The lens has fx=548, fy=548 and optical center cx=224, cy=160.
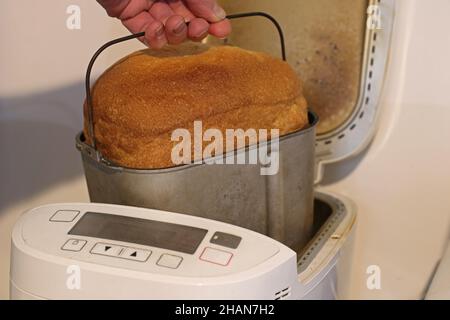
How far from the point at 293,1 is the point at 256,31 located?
0.25 feet

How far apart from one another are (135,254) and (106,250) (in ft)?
0.10

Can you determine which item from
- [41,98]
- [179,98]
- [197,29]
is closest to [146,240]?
[179,98]

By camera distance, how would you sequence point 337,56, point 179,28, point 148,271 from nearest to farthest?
point 148,271
point 179,28
point 337,56

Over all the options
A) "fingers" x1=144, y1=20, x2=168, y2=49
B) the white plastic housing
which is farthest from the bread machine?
"fingers" x1=144, y1=20, x2=168, y2=49

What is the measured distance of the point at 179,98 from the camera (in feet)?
1.93

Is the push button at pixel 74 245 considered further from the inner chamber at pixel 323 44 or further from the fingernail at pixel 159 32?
the inner chamber at pixel 323 44

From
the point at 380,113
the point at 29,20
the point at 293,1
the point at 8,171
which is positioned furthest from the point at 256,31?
the point at 8,171

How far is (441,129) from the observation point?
78cm

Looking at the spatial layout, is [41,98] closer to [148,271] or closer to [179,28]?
[179,28]

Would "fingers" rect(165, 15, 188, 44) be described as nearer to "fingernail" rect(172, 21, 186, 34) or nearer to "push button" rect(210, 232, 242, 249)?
"fingernail" rect(172, 21, 186, 34)

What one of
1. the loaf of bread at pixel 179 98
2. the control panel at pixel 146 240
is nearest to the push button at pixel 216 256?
the control panel at pixel 146 240

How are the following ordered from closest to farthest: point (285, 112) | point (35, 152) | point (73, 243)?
point (73, 243) → point (285, 112) → point (35, 152)

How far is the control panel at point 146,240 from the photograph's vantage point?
1.70 ft
